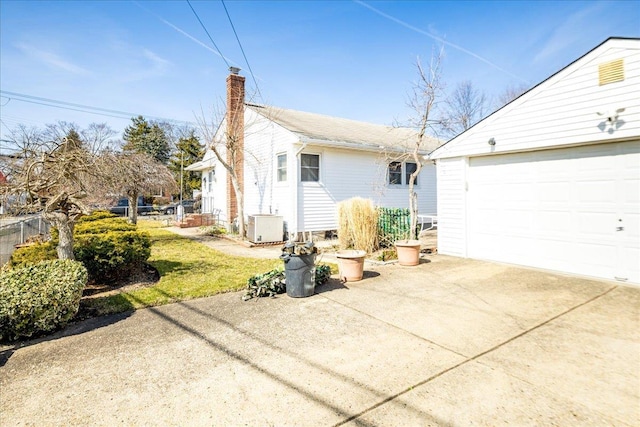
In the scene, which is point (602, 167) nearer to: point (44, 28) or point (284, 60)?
point (284, 60)

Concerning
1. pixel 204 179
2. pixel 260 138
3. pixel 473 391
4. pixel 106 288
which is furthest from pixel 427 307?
pixel 204 179

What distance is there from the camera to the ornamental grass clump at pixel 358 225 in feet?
29.8

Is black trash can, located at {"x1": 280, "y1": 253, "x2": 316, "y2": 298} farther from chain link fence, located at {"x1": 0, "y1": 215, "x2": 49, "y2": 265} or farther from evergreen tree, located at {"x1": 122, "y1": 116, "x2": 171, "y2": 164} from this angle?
evergreen tree, located at {"x1": 122, "y1": 116, "x2": 171, "y2": 164}

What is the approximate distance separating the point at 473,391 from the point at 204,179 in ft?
66.0

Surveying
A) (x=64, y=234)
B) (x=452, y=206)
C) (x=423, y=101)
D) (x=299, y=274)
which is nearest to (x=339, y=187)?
(x=423, y=101)

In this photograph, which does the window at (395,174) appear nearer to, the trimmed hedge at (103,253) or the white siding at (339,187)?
the white siding at (339,187)

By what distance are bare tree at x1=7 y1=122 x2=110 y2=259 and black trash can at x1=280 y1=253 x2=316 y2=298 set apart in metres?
3.57

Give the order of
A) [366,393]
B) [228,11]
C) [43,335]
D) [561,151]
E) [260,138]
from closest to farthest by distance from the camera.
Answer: [366,393]
[43,335]
[561,151]
[228,11]
[260,138]

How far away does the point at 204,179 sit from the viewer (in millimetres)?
20297

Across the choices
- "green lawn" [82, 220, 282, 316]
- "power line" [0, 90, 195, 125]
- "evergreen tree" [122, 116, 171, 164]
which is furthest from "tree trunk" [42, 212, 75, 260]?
"evergreen tree" [122, 116, 171, 164]

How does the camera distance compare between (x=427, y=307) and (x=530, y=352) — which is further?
(x=427, y=307)

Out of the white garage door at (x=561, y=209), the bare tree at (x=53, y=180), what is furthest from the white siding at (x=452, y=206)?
the bare tree at (x=53, y=180)

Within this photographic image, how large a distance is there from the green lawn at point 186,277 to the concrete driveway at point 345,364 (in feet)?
1.46

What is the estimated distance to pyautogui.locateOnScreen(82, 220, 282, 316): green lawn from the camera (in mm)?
5195
